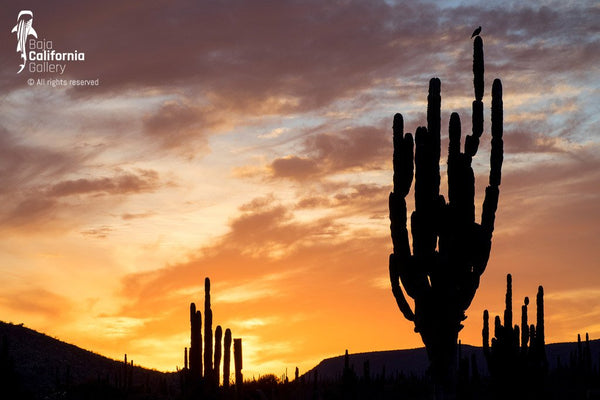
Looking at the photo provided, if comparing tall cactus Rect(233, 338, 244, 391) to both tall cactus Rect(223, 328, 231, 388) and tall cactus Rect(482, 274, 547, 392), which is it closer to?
tall cactus Rect(223, 328, 231, 388)

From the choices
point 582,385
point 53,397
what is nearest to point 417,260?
point 582,385

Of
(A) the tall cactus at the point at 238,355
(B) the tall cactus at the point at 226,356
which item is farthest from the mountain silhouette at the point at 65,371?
(A) the tall cactus at the point at 238,355

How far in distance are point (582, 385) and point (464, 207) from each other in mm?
22370

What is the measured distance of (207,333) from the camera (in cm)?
3000

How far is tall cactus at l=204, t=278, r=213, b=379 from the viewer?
29719 mm

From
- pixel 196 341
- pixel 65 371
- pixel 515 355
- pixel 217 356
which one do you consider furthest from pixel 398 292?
pixel 65 371

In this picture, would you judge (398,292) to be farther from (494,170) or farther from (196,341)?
(196,341)

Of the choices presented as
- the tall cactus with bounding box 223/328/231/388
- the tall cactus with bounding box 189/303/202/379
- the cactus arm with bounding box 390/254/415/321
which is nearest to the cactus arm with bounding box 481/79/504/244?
the cactus arm with bounding box 390/254/415/321

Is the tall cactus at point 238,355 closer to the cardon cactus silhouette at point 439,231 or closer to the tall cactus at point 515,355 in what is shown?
the tall cactus at point 515,355

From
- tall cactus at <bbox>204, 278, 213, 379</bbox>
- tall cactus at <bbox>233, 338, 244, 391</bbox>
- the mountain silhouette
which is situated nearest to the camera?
tall cactus at <bbox>204, 278, 213, 379</bbox>

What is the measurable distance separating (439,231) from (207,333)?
14.3 m

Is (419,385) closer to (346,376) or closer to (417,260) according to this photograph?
(346,376)

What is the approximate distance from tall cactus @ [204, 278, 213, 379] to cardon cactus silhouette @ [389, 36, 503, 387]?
513 inches

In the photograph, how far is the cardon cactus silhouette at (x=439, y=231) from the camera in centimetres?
1747
